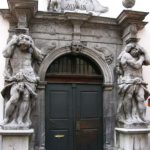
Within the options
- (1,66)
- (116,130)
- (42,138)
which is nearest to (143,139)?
(116,130)

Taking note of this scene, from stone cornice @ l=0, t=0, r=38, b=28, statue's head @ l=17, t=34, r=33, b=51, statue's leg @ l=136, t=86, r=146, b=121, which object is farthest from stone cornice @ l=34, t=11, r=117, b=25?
statue's leg @ l=136, t=86, r=146, b=121

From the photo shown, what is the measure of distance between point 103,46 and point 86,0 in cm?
115

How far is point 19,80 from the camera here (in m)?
4.98

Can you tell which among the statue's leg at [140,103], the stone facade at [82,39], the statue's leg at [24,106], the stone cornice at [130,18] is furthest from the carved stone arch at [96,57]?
the statue's leg at [24,106]

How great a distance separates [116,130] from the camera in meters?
5.74

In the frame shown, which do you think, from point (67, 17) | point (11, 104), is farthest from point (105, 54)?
point (11, 104)

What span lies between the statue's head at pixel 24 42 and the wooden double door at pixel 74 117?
1.11m

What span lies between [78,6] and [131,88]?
2.23 metres

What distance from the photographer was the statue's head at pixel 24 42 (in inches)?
199

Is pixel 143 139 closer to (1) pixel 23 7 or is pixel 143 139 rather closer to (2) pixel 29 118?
(2) pixel 29 118

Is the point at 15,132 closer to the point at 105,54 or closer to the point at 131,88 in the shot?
the point at 131,88

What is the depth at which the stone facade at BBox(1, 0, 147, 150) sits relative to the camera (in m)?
5.52

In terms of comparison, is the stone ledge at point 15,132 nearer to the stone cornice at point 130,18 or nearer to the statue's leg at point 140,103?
the statue's leg at point 140,103

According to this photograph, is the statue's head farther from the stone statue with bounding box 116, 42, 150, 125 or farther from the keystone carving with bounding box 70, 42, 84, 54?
the stone statue with bounding box 116, 42, 150, 125
